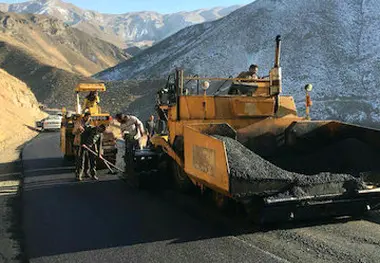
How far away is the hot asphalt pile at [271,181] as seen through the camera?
20.5 feet

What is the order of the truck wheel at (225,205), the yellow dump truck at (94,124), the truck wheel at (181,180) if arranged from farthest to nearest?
the yellow dump truck at (94,124), the truck wheel at (181,180), the truck wheel at (225,205)

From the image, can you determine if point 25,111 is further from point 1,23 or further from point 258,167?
point 1,23

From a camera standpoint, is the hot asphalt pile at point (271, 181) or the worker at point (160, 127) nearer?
the hot asphalt pile at point (271, 181)

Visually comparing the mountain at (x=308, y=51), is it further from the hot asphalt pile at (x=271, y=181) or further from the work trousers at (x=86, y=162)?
the hot asphalt pile at (x=271, y=181)

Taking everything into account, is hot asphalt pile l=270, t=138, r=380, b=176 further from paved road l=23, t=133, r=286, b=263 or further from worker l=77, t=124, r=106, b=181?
worker l=77, t=124, r=106, b=181

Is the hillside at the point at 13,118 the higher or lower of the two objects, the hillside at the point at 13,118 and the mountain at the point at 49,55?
the lower

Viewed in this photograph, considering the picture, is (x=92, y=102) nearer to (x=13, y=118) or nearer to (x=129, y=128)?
(x=129, y=128)

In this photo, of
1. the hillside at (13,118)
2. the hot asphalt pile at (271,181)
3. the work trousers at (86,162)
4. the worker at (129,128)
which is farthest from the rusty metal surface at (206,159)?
the hillside at (13,118)

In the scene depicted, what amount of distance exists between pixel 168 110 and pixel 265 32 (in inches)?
2175

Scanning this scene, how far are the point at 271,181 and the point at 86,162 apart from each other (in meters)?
6.54

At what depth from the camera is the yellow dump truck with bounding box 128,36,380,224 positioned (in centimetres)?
641

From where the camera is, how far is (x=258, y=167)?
6586 millimetres

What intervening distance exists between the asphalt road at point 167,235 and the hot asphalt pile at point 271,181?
54cm

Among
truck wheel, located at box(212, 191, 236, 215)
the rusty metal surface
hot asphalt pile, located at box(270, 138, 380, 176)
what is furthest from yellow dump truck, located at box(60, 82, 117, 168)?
truck wheel, located at box(212, 191, 236, 215)
